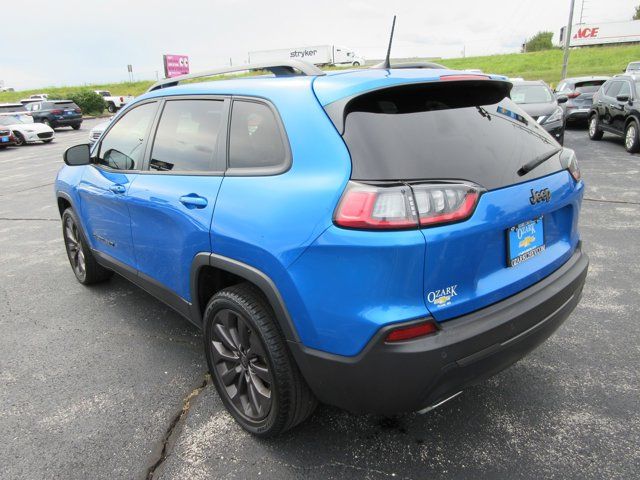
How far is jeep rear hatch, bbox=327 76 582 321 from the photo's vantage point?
180 centimetres

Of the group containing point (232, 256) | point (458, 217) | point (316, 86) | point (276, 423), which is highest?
point (316, 86)

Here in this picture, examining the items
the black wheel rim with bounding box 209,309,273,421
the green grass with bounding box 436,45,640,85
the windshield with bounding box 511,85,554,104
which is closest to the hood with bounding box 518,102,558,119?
the windshield with bounding box 511,85,554,104

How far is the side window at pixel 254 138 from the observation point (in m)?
2.20

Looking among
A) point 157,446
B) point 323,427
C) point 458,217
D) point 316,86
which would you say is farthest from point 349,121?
point 157,446

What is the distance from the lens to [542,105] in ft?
34.2

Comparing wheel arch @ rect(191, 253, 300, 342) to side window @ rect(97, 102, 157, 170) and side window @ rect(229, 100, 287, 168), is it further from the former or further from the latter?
side window @ rect(97, 102, 157, 170)

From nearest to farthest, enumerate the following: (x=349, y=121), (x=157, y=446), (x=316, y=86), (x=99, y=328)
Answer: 1. (x=349, y=121)
2. (x=316, y=86)
3. (x=157, y=446)
4. (x=99, y=328)

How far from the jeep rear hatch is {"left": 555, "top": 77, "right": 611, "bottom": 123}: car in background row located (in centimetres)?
1352

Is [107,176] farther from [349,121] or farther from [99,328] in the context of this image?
[349,121]

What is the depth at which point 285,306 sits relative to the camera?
6.60ft

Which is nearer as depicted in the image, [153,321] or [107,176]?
[107,176]

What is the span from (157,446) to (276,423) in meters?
0.68

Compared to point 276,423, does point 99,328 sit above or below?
below

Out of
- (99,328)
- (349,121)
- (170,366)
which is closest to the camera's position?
(349,121)
